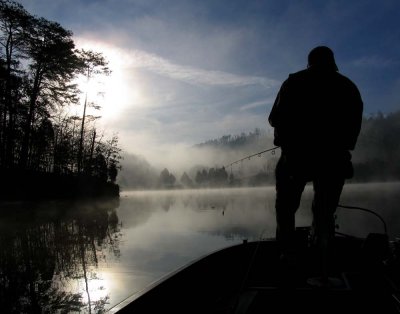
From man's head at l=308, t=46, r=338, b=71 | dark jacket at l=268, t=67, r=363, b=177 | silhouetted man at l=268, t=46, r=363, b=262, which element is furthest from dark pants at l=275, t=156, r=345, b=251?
man's head at l=308, t=46, r=338, b=71

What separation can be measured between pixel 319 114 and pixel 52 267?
8.41m

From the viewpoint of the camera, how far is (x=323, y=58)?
3.76 m

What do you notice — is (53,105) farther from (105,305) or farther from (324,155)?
(324,155)

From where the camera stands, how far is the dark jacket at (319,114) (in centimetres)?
357

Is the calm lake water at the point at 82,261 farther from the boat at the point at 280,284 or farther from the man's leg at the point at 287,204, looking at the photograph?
the man's leg at the point at 287,204

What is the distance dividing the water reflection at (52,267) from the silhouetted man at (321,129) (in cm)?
425

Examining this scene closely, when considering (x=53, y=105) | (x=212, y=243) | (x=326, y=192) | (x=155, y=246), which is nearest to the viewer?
(x=326, y=192)

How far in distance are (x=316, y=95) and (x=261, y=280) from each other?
7.33ft

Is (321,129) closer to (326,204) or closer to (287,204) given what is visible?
(326,204)

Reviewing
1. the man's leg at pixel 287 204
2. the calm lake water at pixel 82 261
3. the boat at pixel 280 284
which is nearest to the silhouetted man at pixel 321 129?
the man's leg at pixel 287 204

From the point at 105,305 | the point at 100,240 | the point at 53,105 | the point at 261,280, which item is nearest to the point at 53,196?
the point at 53,105

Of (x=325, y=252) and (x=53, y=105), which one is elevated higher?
(x=53, y=105)

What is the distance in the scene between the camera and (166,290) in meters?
3.47

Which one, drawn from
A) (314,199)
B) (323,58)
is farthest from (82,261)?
(323,58)
